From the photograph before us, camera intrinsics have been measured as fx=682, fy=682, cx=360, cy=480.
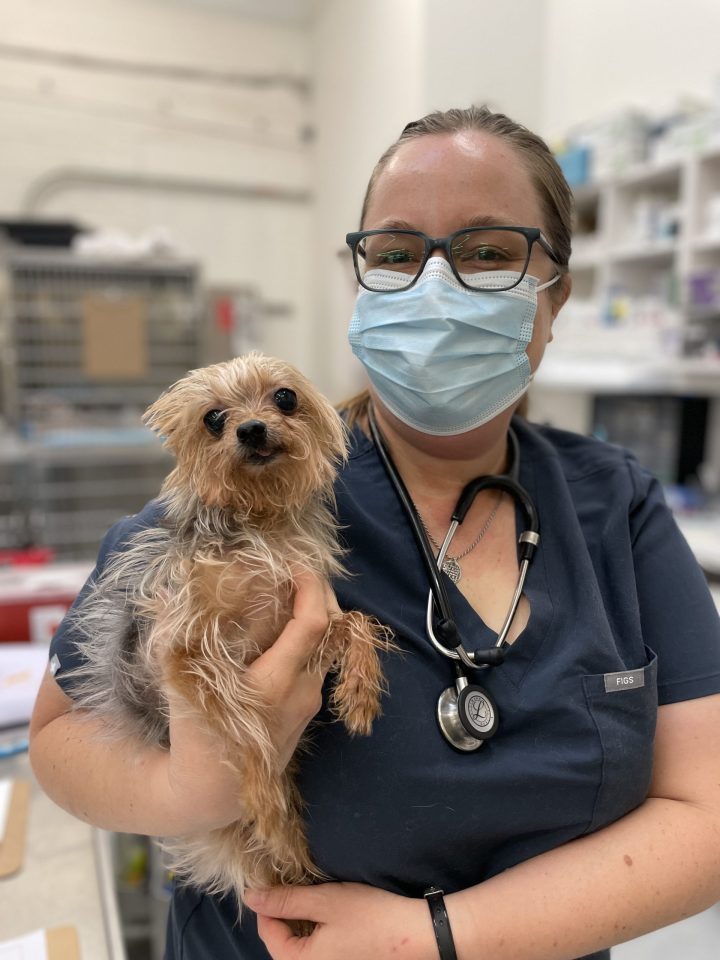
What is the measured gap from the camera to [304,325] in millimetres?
5637

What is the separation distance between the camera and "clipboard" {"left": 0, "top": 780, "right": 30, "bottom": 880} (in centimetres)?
111

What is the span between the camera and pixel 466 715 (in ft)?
2.58

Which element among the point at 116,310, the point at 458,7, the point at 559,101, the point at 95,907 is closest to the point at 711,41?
the point at 559,101

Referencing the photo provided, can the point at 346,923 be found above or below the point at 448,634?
below

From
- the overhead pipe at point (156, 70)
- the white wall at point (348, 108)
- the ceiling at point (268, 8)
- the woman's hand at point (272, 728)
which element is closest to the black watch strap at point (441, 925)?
the woman's hand at point (272, 728)

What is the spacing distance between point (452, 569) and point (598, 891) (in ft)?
1.32

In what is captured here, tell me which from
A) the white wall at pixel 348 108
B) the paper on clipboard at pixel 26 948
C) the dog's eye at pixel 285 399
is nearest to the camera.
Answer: the dog's eye at pixel 285 399

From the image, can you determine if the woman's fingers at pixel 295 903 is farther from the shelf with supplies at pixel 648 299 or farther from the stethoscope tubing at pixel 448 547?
the shelf with supplies at pixel 648 299

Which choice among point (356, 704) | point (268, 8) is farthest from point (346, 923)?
point (268, 8)

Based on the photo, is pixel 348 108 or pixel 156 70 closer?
pixel 348 108

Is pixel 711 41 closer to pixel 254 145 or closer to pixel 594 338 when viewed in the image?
pixel 594 338

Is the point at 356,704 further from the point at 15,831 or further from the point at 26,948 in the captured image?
the point at 15,831

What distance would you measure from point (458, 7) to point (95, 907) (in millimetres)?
4169

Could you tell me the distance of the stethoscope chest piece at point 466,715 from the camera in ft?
2.58
